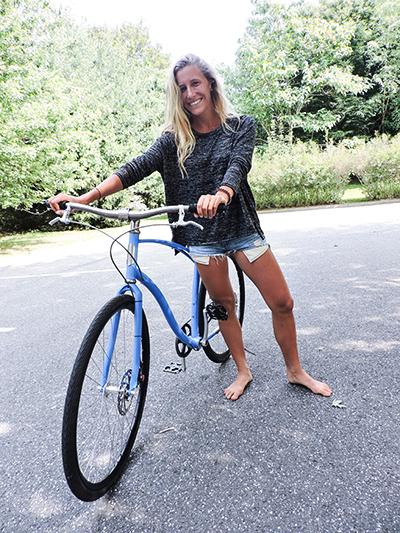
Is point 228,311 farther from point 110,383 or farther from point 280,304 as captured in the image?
point 110,383

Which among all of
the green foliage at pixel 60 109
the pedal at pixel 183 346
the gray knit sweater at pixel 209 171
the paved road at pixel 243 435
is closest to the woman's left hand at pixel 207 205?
the gray knit sweater at pixel 209 171

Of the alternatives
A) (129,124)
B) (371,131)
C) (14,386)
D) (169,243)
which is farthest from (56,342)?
(371,131)

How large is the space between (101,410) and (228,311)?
0.90 meters

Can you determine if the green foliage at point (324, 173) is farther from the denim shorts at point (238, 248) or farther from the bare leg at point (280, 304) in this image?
the denim shorts at point (238, 248)

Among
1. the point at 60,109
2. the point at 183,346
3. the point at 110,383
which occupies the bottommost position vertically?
the point at 183,346

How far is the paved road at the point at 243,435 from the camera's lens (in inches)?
60.3

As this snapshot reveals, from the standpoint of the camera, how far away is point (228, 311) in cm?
230

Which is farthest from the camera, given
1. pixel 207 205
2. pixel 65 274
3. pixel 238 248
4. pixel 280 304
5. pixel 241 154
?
pixel 65 274

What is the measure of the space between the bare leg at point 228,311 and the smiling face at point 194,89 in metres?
0.78

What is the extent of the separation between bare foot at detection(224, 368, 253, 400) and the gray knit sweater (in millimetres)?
953

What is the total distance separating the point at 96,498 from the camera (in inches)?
62.3

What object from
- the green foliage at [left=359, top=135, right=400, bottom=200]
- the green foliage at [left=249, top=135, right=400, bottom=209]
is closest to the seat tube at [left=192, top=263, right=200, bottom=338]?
the green foliage at [left=249, top=135, right=400, bottom=209]

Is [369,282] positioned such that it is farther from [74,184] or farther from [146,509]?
[74,184]

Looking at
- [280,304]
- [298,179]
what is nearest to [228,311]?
[280,304]
